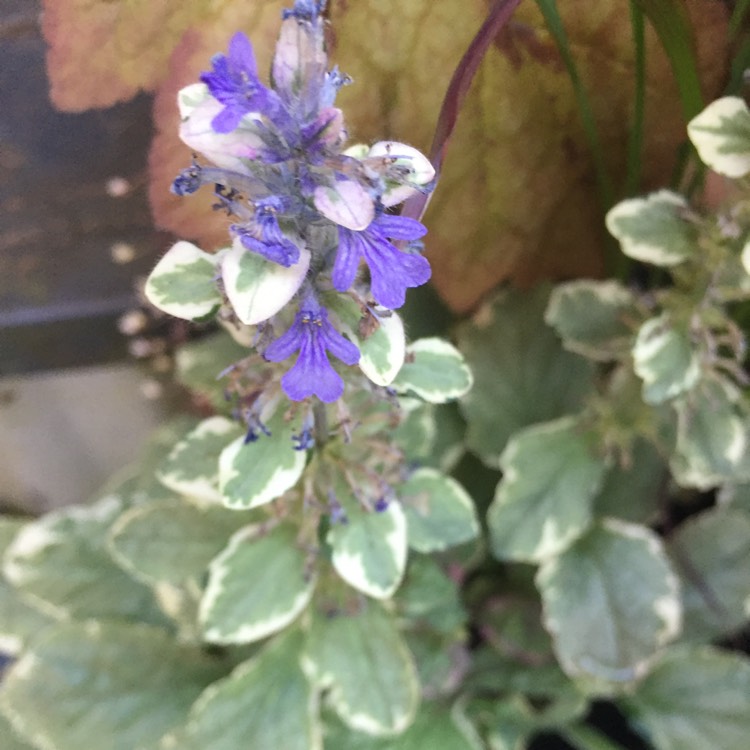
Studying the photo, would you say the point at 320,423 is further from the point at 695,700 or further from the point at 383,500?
the point at 695,700

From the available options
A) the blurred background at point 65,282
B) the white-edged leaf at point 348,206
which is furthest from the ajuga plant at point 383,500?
the blurred background at point 65,282

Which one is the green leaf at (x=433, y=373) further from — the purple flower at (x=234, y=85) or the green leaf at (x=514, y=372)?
the green leaf at (x=514, y=372)

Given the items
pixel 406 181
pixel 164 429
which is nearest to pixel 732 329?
pixel 406 181

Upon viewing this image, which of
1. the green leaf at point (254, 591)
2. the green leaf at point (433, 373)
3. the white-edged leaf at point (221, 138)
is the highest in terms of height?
the white-edged leaf at point (221, 138)

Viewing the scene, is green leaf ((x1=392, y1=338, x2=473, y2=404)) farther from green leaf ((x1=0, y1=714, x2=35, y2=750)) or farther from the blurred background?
green leaf ((x1=0, y1=714, x2=35, y2=750))

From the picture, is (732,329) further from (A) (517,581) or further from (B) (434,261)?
(A) (517,581)

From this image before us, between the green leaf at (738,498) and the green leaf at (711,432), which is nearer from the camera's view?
the green leaf at (711,432)

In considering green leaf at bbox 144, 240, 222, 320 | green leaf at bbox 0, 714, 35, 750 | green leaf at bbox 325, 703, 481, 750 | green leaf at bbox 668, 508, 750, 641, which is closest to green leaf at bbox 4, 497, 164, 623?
green leaf at bbox 0, 714, 35, 750
